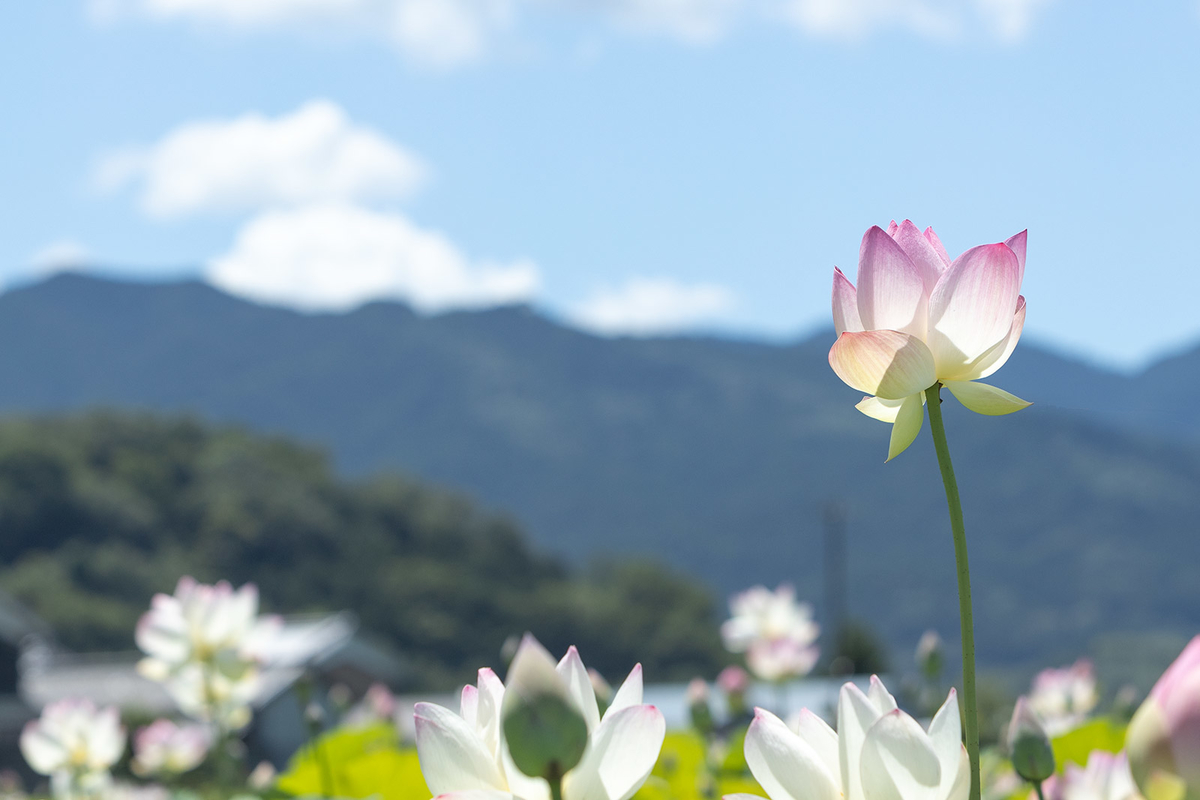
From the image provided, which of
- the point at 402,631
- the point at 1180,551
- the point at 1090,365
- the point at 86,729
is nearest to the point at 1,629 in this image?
the point at 86,729

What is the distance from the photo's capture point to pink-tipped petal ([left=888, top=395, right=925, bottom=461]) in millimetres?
623

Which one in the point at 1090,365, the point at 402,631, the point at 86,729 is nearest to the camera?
the point at 86,729

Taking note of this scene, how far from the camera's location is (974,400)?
63 cm

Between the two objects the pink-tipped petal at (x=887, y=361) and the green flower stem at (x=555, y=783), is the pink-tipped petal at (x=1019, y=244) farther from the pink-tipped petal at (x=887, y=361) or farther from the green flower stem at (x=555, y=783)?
the green flower stem at (x=555, y=783)

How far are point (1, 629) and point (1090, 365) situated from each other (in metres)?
145

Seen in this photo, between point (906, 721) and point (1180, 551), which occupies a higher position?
point (1180, 551)

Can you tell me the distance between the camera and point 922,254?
64cm

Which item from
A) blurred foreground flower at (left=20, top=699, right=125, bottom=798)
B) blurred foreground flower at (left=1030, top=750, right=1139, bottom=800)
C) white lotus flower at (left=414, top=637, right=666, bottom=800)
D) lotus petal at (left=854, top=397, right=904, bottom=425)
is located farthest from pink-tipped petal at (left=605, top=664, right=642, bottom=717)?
blurred foreground flower at (left=20, top=699, right=125, bottom=798)

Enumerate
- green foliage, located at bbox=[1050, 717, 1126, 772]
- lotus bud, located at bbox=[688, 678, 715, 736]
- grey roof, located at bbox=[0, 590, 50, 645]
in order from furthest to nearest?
grey roof, located at bbox=[0, 590, 50, 645]
lotus bud, located at bbox=[688, 678, 715, 736]
green foliage, located at bbox=[1050, 717, 1126, 772]

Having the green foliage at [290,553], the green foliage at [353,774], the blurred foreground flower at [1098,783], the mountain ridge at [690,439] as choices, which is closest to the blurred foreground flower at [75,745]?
the green foliage at [353,774]

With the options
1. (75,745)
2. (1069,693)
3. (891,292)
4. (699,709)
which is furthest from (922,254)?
(1069,693)

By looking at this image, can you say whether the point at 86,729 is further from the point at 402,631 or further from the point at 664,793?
the point at 402,631

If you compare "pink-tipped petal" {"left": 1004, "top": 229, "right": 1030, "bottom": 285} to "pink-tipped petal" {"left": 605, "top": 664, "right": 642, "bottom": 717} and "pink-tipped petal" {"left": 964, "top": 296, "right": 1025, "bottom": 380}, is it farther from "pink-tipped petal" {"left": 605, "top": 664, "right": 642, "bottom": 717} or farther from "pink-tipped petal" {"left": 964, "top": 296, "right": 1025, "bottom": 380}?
"pink-tipped petal" {"left": 605, "top": 664, "right": 642, "bottom": 717}

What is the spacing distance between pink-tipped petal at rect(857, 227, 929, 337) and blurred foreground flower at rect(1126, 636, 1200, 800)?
9.7 inches
